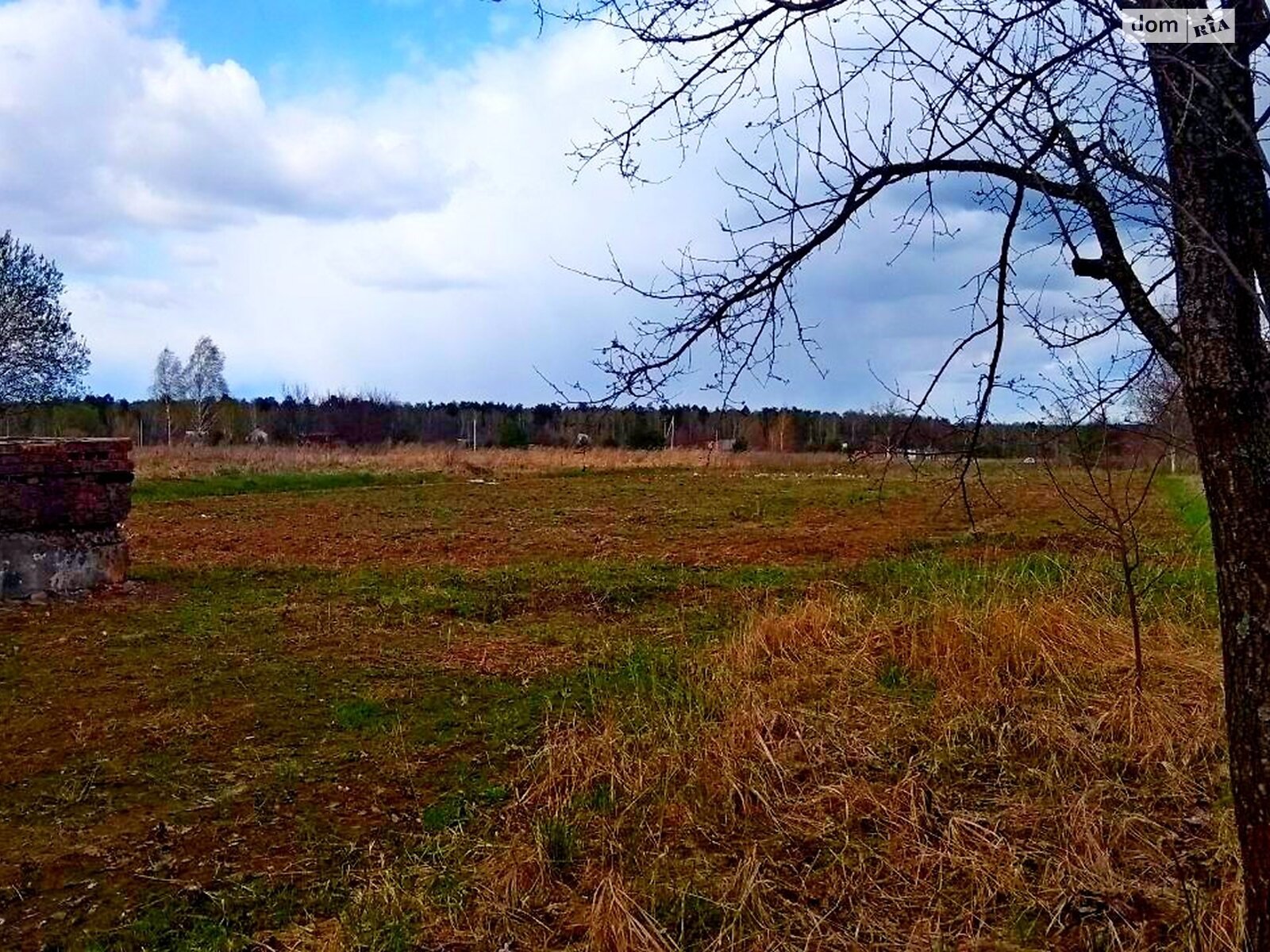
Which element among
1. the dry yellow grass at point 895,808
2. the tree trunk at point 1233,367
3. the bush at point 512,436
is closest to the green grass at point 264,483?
the dry yellow grass at point 895,808

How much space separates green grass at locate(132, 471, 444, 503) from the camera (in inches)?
765

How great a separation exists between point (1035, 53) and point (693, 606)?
631 cm

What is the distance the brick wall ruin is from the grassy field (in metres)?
0.34

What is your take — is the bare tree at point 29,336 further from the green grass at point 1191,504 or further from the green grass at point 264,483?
the green grass at point 1191,504

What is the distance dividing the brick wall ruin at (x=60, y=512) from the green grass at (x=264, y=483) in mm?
9550

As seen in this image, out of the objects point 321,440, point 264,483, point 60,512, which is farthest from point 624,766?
point 321,440

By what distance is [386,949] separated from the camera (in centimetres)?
305

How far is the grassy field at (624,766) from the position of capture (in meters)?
3.26

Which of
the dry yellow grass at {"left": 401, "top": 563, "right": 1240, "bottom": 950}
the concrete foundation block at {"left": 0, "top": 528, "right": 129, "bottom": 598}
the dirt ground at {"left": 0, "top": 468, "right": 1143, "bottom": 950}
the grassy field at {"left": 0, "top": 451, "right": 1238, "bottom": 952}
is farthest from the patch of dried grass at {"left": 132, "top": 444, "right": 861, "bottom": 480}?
the dry yellow grass at {"left": 401, "top": 563, "right": 1240, "bottom": 950}

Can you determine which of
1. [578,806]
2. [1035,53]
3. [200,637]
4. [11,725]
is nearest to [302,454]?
[200,637]

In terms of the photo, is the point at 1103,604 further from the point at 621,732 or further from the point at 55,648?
the point at 55,648

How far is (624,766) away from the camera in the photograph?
4.29 m
